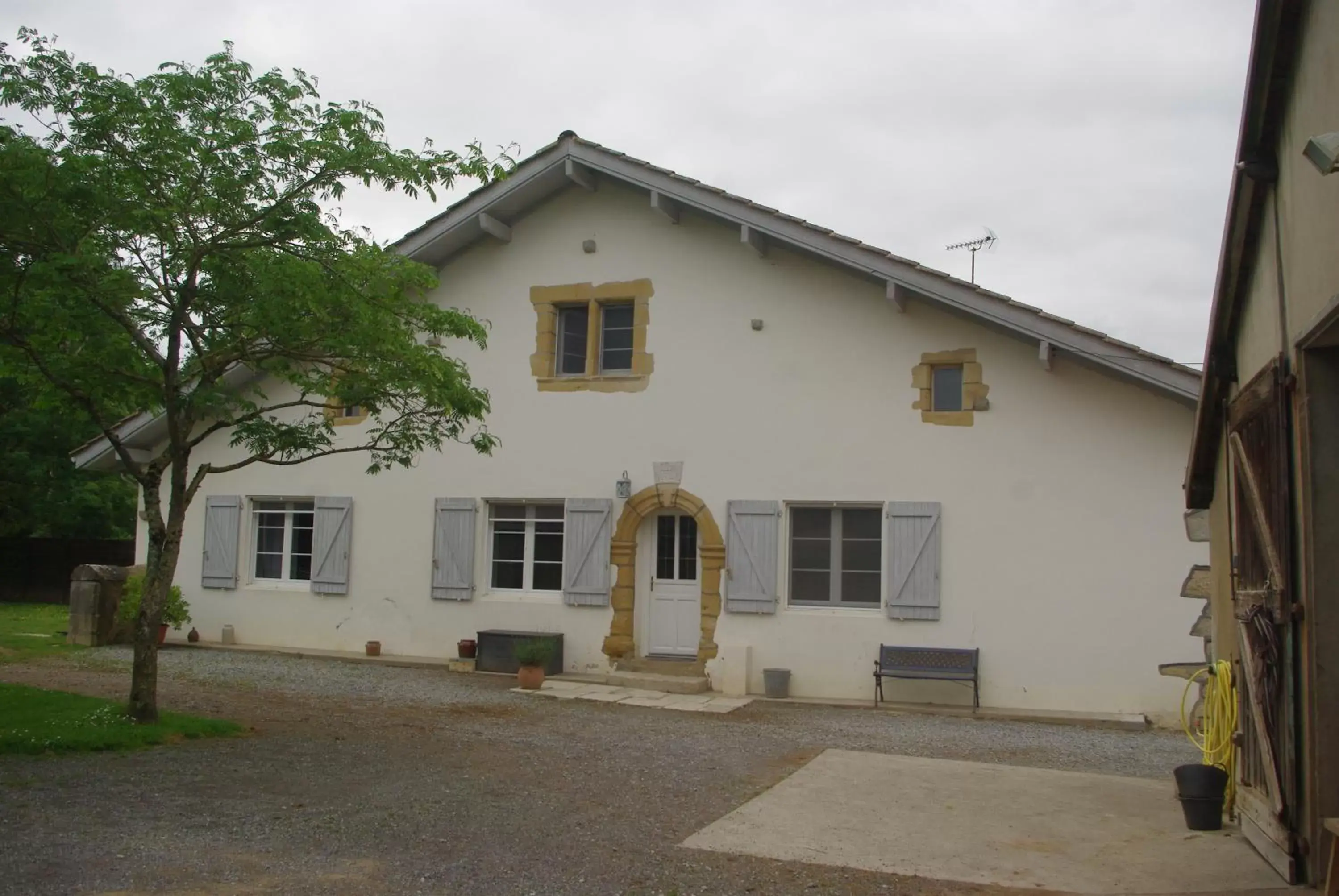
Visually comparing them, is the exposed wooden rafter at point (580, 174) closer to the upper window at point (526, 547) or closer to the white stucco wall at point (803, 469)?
the white stucco wall at point (803, 469)

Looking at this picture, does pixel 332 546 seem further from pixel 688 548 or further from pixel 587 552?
pixel 688 548

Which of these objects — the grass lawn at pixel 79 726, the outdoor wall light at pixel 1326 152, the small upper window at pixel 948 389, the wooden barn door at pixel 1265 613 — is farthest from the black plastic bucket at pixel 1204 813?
the grass lawn at pixel 79 726

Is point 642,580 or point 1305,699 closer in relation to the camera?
point 1305,699

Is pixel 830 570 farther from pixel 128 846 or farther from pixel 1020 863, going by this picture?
pixel 128 846

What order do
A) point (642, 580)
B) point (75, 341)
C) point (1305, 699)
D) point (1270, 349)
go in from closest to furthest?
1. point (1305, 699)
2. point (1270, 349)
3. point (75, 341)
4. point (642, 580)

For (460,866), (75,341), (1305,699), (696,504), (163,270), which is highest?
(163,270)

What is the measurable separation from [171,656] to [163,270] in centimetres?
679

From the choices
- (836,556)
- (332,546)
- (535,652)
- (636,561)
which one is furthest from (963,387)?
(332,546)

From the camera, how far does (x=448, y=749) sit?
8.26m

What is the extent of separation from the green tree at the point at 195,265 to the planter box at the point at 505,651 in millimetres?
4203

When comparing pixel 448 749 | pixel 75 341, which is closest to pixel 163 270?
pixel 75 341

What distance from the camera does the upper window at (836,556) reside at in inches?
462

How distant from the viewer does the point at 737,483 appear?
39.9 ft

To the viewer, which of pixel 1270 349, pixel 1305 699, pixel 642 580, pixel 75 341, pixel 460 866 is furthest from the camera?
pixel 642 580
